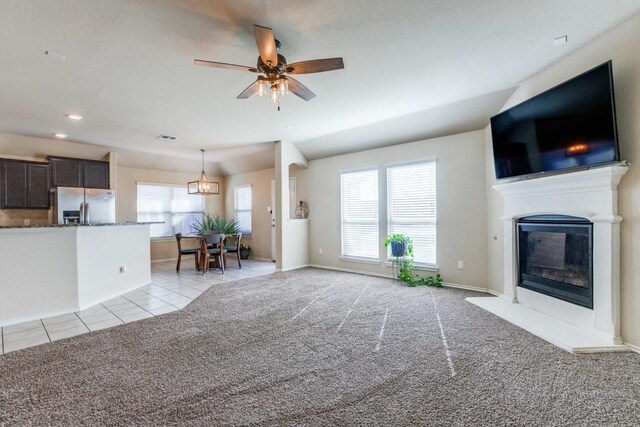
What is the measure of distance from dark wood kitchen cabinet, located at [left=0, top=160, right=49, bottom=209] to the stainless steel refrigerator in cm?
27

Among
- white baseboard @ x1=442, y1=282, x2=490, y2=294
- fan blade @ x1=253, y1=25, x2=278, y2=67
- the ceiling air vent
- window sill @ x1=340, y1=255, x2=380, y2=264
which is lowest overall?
white baseboard @ x1=442, y1=282, x2=490, y2=294

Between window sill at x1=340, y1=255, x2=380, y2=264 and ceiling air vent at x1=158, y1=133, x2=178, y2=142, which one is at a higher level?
ceiling air vent at x1=158, y1=133, x2=178, y2=142

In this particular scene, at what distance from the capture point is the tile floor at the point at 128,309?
9.98ft

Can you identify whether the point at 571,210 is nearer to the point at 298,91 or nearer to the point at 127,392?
the point at 298,91

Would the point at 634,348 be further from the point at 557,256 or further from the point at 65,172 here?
the point at 65,172

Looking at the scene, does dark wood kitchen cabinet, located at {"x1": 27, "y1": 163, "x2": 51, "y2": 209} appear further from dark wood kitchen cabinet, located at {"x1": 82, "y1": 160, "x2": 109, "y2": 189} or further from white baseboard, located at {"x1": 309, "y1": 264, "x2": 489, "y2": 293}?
white baseboard, located at {"x1": 309, "y1": 264, "x2": 489, "y2": 293}

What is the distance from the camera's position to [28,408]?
1848mm

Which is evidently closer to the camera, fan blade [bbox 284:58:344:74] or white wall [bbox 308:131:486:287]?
fan blade [bbox 284:58:344:74]

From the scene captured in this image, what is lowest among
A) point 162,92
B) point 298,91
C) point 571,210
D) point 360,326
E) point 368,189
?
point 360,326

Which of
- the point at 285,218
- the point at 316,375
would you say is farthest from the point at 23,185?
the point at 316,375

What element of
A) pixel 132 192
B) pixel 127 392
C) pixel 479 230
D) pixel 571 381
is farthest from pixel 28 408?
pixel 132 192

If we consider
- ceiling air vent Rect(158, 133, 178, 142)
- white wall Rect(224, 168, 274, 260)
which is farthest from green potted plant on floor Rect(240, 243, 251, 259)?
ceiling air vent Rect(158, 133, 178, 142)

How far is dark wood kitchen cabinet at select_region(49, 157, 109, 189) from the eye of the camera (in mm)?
6105

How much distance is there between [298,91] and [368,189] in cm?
327
